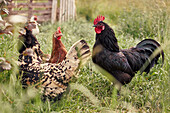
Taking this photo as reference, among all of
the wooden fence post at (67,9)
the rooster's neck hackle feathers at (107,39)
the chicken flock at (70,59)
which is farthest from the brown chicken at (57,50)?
the wooden fence post at (67,9)

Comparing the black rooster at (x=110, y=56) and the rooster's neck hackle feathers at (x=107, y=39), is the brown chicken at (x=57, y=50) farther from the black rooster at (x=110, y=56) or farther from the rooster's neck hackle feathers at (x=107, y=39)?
the rooster's neck hackle feathers at (x=107, y=39)

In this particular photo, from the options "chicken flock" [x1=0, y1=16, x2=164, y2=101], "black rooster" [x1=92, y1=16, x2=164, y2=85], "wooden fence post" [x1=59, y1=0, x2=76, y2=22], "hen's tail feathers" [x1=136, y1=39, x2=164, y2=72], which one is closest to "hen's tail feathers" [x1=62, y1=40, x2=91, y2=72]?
"chicken flock" [x1=0, y1=16, x2=164, y2=101]

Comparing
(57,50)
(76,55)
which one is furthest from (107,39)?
(57,50)

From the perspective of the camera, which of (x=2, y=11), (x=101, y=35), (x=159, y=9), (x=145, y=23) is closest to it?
(x=2, y=11)

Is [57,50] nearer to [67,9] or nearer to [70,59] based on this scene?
[70,59]

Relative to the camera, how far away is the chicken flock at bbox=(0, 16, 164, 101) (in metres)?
2.45

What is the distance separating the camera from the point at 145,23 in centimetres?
529

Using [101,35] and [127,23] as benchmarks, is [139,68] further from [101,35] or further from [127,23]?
[127,23]

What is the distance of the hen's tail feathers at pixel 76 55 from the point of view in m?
2.54

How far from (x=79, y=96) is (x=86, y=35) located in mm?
3050

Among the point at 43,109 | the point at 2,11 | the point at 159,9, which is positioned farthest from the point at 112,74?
the point at 159,9

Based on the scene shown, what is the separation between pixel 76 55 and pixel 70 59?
10cm

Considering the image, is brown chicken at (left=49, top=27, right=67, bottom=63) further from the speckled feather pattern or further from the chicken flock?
the speckled feather pattern

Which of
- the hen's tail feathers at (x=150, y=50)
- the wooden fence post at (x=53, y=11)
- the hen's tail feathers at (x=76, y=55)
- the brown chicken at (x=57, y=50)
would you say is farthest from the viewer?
the wooden fence post at (x=53, y=11)
